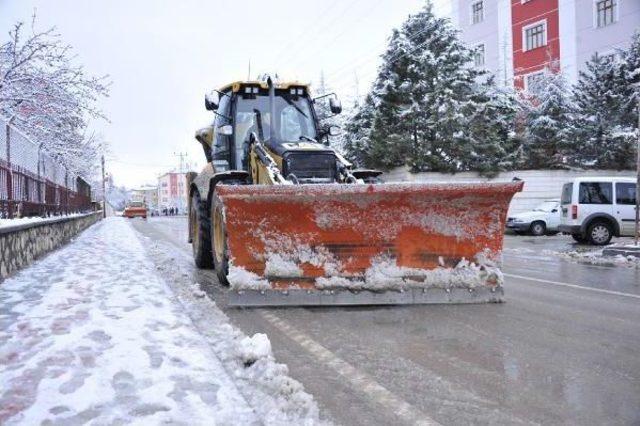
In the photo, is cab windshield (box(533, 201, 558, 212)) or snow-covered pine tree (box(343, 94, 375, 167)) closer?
cab windshield (box(533, 201, 558, 212))

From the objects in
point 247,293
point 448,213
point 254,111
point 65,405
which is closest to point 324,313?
point 247,293

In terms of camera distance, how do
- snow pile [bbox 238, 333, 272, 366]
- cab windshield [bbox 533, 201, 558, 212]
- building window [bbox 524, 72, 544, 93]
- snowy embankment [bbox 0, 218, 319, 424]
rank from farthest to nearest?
1. building window [bbox 524, 72, 544, 93]
2. cab windshield [bbox 533, 201, 558, 212]
3. snow pile [bbox 238, 333, 272, 366]
4. snowy embankment [bbox 0, 218, 319, 424]

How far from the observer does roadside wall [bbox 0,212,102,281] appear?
753 cm

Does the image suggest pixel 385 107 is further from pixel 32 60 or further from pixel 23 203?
pixel 23 203

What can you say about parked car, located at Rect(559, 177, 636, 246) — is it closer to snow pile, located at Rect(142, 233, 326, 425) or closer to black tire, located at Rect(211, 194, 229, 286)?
black tire, located at Rect(211, 194, 229, 286)

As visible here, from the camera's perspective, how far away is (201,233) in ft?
28.0

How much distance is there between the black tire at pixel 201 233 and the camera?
8375 mm

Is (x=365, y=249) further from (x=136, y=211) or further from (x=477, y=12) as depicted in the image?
(x=136, y=211)

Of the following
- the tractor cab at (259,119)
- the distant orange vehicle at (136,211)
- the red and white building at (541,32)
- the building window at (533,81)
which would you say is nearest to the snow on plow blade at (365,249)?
the tractor cab at (259,119)

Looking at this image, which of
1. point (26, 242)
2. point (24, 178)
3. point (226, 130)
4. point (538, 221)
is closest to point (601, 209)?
point (538, 221)

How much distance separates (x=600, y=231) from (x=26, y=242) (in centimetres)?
1344

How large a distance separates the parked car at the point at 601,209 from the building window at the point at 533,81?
1719 centimetres

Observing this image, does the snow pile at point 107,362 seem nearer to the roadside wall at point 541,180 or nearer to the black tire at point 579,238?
the black tire at point 579,238

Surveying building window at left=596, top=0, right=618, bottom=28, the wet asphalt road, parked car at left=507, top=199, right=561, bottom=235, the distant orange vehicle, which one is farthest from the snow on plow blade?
the distant orange vehicle
